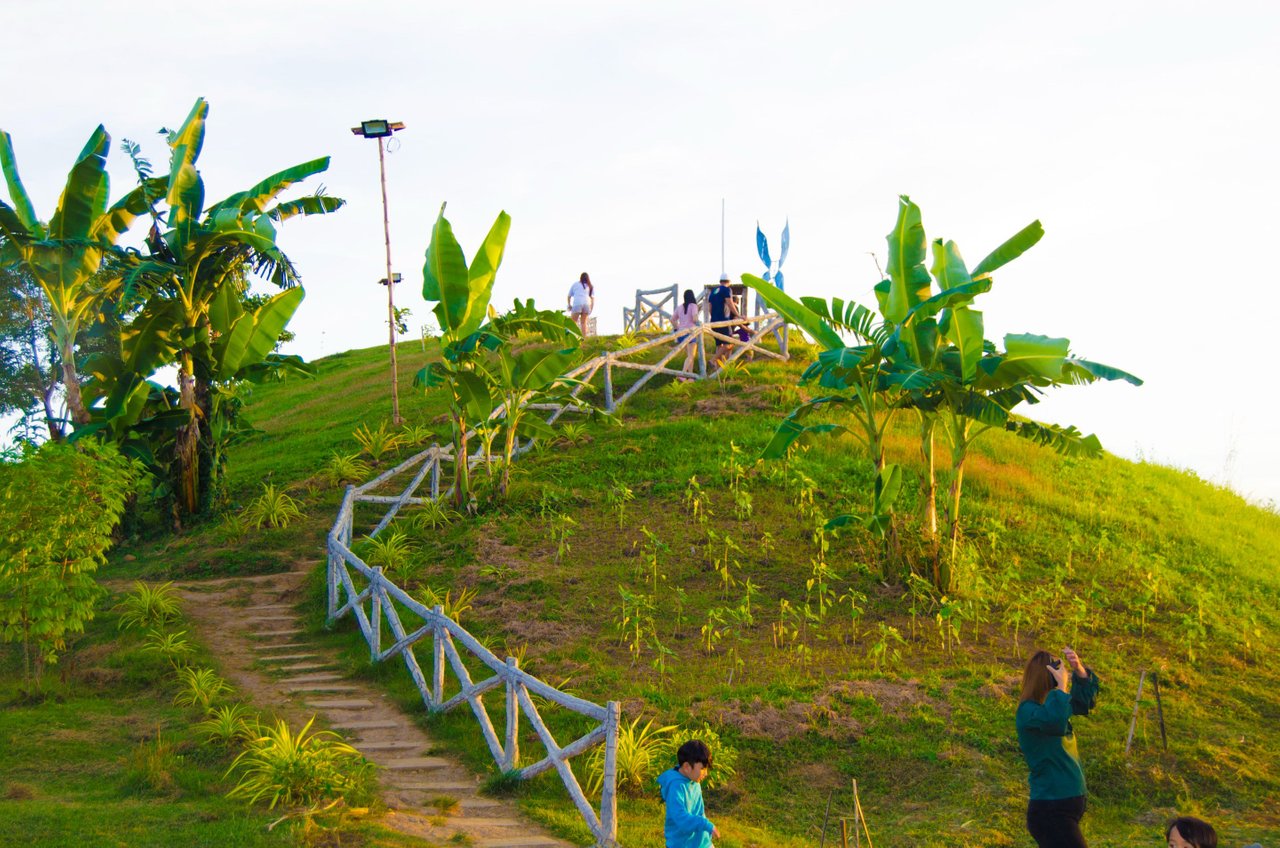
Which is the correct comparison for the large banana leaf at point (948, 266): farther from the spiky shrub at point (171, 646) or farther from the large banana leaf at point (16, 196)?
the large banana leaf at point (16, 196)

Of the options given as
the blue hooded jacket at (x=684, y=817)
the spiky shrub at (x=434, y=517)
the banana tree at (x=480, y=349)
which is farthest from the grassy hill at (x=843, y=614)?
the blue hooded jacket at (x=684, y=817)

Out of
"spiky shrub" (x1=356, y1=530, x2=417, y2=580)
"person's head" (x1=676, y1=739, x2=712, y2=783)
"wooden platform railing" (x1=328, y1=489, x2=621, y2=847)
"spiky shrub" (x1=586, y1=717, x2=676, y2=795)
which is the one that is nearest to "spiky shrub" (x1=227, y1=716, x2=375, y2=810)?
"wooden platform railing" (x1=328, y1=489, x2=621, y2=847)

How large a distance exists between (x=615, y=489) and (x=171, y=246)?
8619 millimetres

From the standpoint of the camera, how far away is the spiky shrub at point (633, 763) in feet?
33.7

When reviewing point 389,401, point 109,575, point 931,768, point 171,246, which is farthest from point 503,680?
point 389,401

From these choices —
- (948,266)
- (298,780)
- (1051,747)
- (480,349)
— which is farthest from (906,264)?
(298,780)

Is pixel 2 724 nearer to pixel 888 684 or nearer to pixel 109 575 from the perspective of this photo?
pixel 109 575

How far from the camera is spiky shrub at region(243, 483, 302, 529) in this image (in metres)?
19.4

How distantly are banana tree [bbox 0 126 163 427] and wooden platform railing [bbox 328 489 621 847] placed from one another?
550 centimetres

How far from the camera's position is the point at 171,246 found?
743 inches

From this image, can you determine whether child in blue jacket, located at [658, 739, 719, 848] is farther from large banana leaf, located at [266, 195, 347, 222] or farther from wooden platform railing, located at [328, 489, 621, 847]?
large banana leaf, located at [266, 195, 347, 222]

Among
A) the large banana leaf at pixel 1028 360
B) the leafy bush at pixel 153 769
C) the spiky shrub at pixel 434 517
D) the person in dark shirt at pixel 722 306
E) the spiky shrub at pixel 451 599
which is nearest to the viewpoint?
the leafy bush at pixel 153 769

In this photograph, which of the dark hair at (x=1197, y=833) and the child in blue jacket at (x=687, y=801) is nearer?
the dark hair at (x=1197, y=833)

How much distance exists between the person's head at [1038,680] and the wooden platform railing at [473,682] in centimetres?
329
